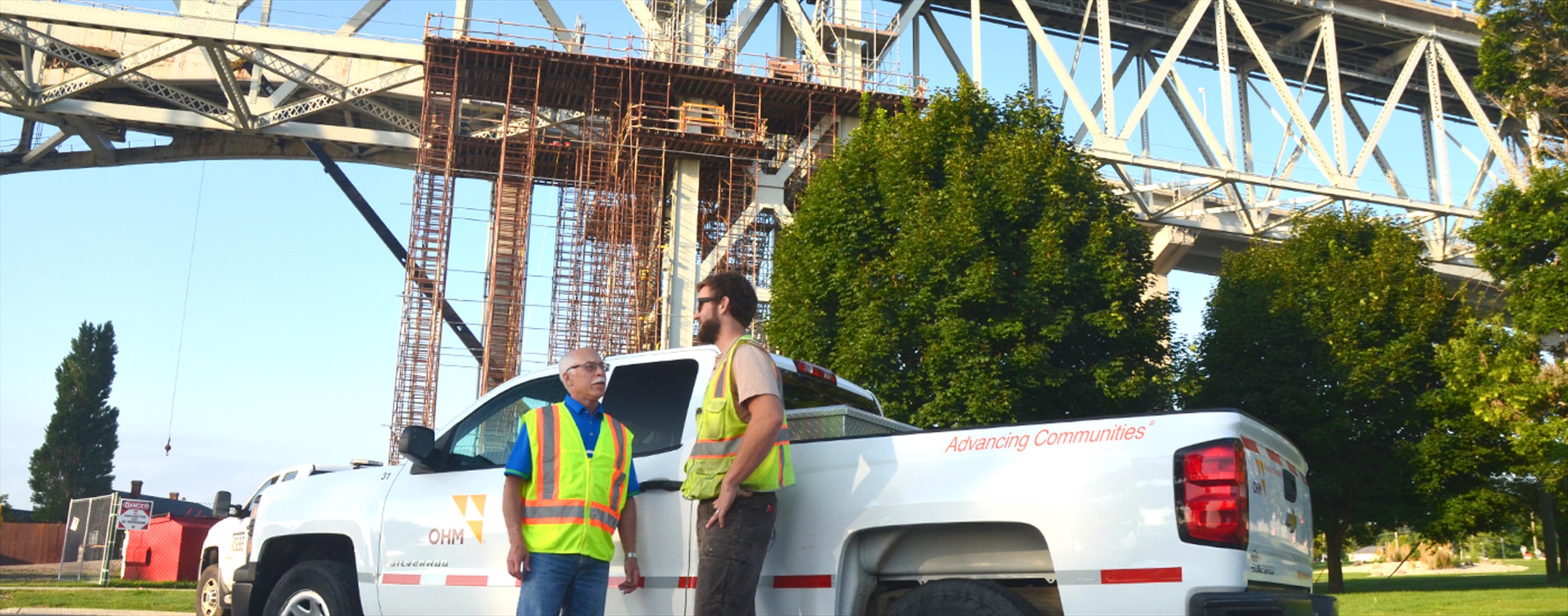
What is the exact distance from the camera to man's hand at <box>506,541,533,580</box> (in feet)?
18.2

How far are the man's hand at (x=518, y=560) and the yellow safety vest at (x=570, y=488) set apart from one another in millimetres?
65

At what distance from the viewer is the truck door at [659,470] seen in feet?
19.8

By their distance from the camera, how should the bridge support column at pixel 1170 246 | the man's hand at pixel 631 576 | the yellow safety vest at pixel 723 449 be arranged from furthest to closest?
the bridge support column at pixel 1170 246 < the man's hand at pixel 631 576 < the yellow safety vest at pixel 723 449

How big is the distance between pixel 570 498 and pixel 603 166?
1352 inches

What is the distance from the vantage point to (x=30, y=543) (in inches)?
1796

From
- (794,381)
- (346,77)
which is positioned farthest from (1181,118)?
(794,381)

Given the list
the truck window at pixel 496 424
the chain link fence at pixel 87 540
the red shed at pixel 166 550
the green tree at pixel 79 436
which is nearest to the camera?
the truck window at pixel 496 424

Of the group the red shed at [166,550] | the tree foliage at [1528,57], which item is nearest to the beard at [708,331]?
the tree foliage at [1528,57]

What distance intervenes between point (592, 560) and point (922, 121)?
20.7m

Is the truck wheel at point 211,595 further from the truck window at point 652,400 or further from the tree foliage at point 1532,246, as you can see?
the tree foliage at point 1532,246

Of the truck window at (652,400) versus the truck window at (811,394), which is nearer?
the truck window at (652,400)

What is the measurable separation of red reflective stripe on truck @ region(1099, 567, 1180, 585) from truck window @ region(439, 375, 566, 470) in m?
3.22

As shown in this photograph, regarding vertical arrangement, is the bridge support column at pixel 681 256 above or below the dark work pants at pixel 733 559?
above

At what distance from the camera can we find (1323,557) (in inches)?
2972
